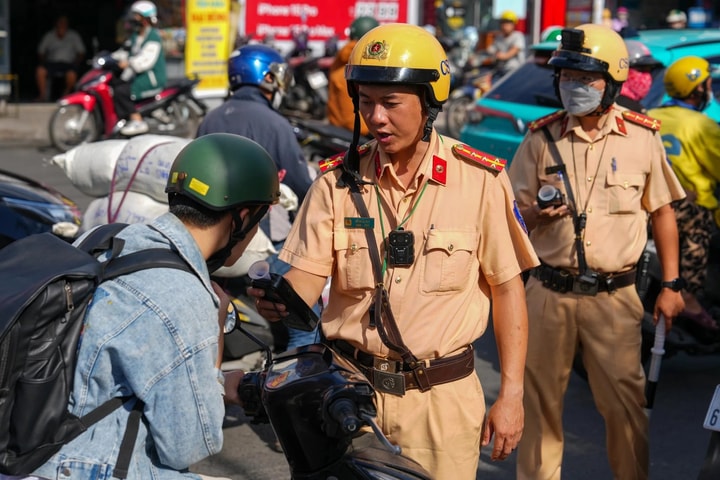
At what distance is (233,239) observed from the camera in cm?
254

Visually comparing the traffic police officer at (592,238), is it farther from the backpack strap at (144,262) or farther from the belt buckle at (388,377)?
the backpack strap at (144,262)

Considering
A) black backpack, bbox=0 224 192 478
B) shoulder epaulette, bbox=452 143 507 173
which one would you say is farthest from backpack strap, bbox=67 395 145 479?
shoulder epaulette, bbox=452 143 507 173

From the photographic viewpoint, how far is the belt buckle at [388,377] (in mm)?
2963

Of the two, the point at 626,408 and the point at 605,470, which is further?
the point at 605,470

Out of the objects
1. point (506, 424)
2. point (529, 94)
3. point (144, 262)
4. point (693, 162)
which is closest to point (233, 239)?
point (144, 262)

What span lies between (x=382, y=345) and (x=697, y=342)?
11.7 ft

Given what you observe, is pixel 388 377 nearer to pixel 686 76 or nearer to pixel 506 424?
pixel 506 424

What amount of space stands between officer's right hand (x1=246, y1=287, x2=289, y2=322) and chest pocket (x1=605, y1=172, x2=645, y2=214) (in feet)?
5.88

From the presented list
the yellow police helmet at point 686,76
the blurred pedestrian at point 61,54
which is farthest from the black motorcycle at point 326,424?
the blurred pedestrian at point 61,54

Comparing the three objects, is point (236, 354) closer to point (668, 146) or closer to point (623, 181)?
point (623, 181)

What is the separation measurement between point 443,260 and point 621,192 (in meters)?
1.49

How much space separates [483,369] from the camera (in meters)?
6.30

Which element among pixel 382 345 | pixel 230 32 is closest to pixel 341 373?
pixel 382 345

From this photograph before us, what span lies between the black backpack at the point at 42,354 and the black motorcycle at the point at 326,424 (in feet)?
1.30
